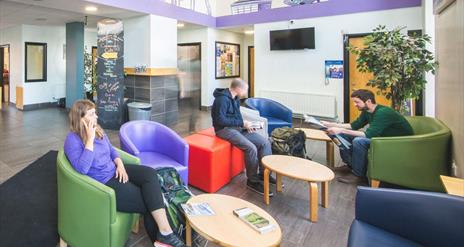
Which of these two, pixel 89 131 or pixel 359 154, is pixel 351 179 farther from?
pixel 89 131

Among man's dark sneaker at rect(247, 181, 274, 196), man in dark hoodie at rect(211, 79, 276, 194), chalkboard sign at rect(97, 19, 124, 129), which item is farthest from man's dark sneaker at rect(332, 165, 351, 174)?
chalkboard sign at rect(97, 19, 124, 129)

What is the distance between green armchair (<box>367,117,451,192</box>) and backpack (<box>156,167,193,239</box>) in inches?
81.5

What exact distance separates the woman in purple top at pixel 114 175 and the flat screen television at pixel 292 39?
600 cm

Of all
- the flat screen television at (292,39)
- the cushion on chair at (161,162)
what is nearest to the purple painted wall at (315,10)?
the flat screen television at (292,39)

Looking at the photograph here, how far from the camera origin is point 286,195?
3.27m

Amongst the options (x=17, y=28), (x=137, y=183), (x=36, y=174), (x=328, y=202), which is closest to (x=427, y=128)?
(x=328, y=202)

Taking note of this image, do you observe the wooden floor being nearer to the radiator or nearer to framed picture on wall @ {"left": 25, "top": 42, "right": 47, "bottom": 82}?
the radiator

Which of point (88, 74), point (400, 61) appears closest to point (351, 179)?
point (400, 61)

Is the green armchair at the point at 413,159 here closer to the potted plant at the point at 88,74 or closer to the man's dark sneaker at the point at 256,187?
the man's dark sneaker at the point at 256,187

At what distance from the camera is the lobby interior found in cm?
268

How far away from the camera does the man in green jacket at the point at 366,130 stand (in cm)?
334

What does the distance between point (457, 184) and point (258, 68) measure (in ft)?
21.8

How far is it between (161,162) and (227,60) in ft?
24.2

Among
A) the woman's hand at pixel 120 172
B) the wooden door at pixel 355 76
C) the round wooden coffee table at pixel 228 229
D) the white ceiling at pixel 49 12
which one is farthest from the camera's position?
the wooden door at pixel 355 76
